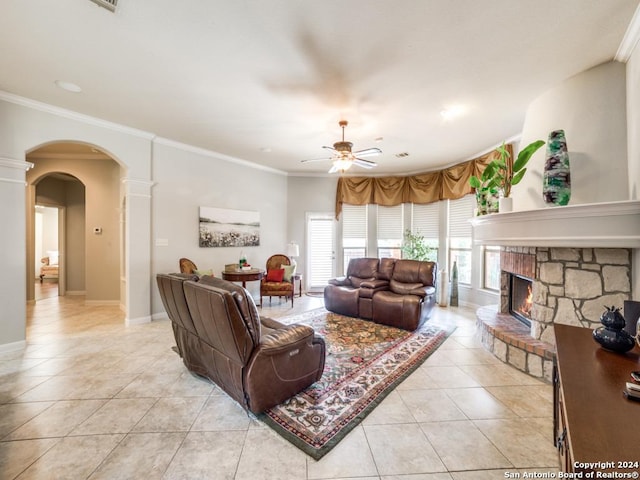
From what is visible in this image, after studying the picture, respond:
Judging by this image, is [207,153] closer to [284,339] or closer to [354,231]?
[354,231]

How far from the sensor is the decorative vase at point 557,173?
240cm

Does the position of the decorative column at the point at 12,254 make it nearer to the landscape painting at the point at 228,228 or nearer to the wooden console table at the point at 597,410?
the landscape painting at the point at 228,228

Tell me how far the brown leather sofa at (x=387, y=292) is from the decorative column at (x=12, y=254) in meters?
4.02

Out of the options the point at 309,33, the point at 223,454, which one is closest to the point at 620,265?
the point at 309,33

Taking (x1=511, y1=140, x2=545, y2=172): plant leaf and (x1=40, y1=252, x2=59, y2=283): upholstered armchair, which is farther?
(x1=40, y1=252, x2=59, y2=283): upholstered armchair

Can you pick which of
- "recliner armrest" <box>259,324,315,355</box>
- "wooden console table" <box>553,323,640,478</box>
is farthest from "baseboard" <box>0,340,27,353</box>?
"wooden console table" <box>553,323,640,478</box>

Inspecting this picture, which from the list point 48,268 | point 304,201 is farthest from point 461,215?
point 48,268

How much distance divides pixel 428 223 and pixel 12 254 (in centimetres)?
670

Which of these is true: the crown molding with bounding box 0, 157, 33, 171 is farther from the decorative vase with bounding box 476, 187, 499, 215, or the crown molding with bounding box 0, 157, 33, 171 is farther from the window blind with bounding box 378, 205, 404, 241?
Answer: the window blind with bounding box 378, 205, 404, 241

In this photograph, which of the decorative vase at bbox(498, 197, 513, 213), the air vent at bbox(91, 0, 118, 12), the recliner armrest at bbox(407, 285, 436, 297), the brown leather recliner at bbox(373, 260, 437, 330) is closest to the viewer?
the air vent at bbox(91, 0, 118, 12)

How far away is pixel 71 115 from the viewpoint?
3.48 meters

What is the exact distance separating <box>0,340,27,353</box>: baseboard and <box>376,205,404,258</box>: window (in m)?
6.05

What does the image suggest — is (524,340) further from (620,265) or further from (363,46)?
(363,46)

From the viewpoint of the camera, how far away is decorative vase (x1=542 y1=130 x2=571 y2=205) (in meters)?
2.40
